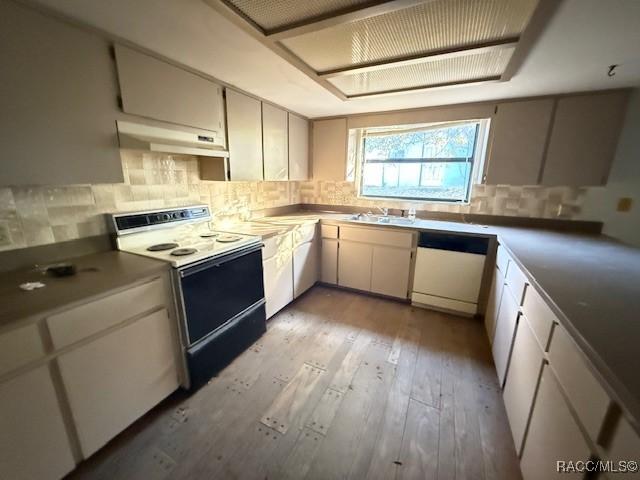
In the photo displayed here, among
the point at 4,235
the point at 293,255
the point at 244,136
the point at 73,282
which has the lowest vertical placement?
the point at 293,255

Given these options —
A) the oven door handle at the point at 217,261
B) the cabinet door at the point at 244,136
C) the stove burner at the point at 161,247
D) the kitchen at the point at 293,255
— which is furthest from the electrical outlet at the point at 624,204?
the stove burner at the point at 161,247

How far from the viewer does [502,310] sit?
1.80 metres

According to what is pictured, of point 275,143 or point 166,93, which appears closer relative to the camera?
point 166,93

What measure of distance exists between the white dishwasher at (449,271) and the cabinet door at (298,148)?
161 cm

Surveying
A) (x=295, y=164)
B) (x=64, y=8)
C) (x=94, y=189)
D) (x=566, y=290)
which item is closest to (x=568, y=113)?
(x=566, y=290)

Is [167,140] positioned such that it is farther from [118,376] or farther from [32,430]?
[32,430]

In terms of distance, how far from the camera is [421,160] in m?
3.00

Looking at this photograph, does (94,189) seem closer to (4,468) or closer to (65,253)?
(65,253)

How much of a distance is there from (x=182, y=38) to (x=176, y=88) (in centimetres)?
37

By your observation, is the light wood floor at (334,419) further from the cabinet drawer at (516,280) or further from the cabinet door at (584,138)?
the cabinet door at (584,138)

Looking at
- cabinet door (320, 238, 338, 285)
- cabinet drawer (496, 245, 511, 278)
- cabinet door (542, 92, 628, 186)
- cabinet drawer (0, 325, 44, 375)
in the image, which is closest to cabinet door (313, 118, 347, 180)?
cabinet door (320, 238, 338, 285)

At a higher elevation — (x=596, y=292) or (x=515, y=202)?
(x=515, y=202)

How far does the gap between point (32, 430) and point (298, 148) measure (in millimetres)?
2913

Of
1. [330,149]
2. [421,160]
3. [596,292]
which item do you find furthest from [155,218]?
[421,160]
